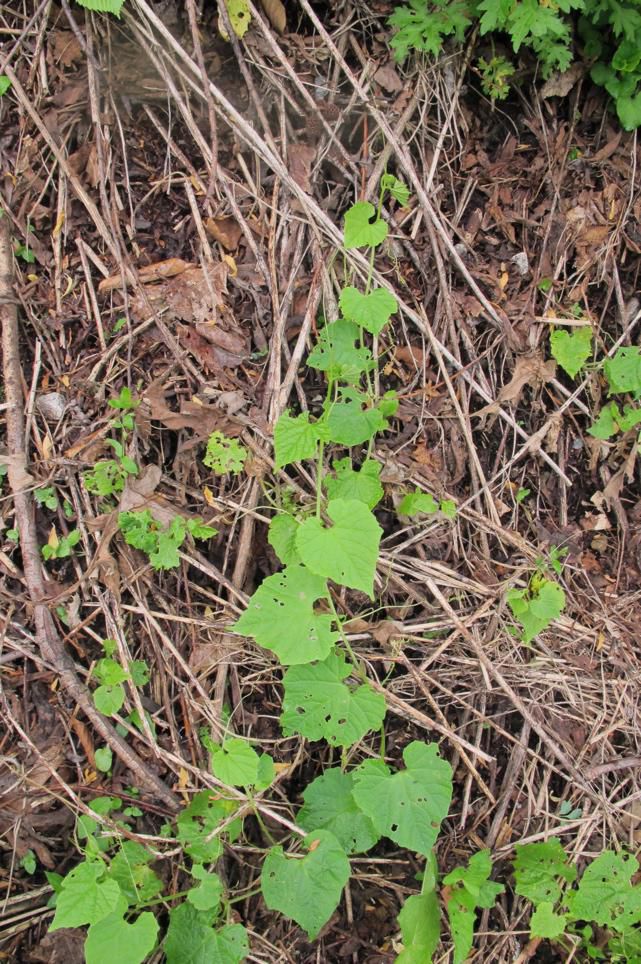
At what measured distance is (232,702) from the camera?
2.17m

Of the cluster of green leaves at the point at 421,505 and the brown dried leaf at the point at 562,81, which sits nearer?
the cluster of green leaves at the point at 421,505

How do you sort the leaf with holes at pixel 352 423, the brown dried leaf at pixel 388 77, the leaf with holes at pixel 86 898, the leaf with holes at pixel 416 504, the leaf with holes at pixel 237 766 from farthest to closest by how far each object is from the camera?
the brown dried leaf at pixel 388 77 → the leaf with holes at pixel 416 504 → the leaf with holes at pixel 352 423 → the leaf with holes at pixel 237 766 → the leaf with holes at pixel 86 898

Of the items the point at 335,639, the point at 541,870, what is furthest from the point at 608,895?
the point at 335,639

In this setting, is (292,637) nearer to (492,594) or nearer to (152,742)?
(152,742)

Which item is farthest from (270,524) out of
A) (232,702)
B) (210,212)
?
(210,212)

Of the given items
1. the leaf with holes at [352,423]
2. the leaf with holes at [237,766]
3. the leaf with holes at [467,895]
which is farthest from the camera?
the leaf with holes at [352,423]

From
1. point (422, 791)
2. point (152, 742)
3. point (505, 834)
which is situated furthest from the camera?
point (505, 834)

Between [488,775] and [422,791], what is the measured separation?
43cm

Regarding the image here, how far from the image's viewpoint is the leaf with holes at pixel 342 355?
2164 millimetres

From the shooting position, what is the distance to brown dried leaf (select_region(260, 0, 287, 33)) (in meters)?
2.27

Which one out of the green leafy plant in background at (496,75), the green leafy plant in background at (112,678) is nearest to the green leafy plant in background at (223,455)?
the green leafy plant in background at (112,678)

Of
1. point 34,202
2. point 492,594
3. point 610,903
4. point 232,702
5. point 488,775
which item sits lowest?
point 610,903

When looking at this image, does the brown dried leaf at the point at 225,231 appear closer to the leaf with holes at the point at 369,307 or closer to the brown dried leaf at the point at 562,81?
the leaf with holes at the point at 369,307

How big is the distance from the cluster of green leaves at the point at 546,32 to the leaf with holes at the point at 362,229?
57 cm
